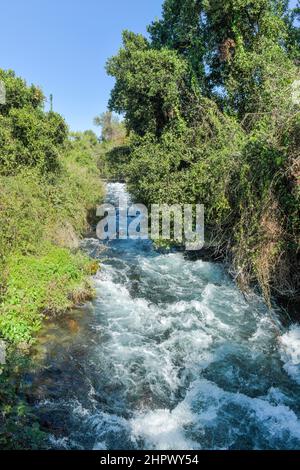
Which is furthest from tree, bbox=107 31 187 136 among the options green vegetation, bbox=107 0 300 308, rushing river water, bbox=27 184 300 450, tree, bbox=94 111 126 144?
tree, bbox=94 111 126 144

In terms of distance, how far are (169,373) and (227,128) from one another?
296 inches

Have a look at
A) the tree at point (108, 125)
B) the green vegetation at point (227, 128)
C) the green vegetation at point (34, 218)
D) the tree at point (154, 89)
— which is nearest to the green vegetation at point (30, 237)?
the green vegetation at point (34, 218)

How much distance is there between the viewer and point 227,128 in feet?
35.6

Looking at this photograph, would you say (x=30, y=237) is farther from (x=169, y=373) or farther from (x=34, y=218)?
(x=169, y=373)

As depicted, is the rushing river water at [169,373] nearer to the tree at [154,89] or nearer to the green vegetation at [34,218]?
the green vegetation at [34,218]

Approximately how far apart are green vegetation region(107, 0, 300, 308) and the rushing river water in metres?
1.29

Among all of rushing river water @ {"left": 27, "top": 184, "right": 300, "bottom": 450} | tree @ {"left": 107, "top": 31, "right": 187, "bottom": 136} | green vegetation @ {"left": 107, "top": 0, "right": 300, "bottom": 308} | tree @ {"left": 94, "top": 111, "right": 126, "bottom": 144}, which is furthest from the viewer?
tree @ {"left": 94, "top": 111, "right": 126, "bottom": 144}

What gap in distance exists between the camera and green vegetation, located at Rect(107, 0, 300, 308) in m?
7.87

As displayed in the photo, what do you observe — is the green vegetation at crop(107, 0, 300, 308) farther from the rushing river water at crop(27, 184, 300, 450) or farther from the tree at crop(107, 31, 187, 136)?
the rushing river water at crop(27, 184, 300, 450)

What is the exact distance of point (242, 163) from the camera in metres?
8.73

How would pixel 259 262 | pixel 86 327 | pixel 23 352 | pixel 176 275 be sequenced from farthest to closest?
pixel 176 275, pixel 86 327, pixel 259 262, pixel 23 352

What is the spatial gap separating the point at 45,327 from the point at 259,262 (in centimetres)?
518
